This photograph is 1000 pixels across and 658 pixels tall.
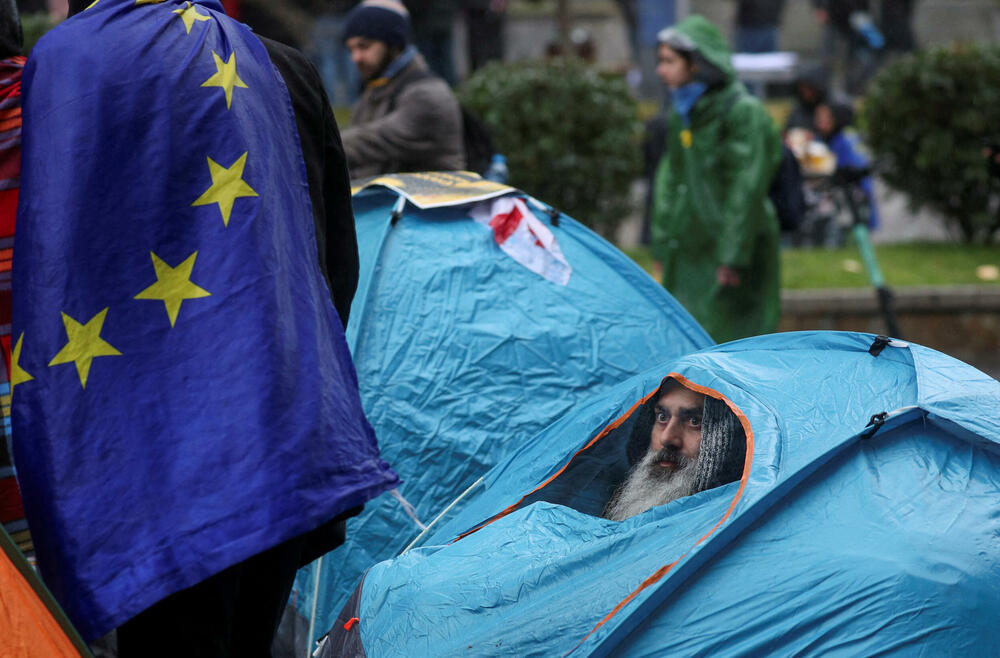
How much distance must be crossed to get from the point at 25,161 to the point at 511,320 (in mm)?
1904

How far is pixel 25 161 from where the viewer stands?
207 cm

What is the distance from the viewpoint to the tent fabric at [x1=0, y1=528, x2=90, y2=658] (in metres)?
1.99


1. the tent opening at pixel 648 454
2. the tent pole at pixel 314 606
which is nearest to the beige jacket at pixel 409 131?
the tent pole at pixel 314 606

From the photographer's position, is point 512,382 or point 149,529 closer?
point 149,529

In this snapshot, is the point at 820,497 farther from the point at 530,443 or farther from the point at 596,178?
the point at 596,178

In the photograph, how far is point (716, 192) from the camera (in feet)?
17.6

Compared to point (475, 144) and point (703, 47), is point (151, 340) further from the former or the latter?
point (703, 47)

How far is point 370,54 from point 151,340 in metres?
2.96

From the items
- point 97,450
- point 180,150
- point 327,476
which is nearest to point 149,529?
point 97,450

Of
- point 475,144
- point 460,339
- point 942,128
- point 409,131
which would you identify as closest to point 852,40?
point 942,128

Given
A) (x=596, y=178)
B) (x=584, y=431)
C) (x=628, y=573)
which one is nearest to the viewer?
(x=628, y=573)

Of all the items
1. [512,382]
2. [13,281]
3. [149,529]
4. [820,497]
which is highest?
[13,281]

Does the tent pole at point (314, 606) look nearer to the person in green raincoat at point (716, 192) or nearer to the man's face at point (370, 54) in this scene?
the man's face at point (370, 54)

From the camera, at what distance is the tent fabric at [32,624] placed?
78.5 inches
